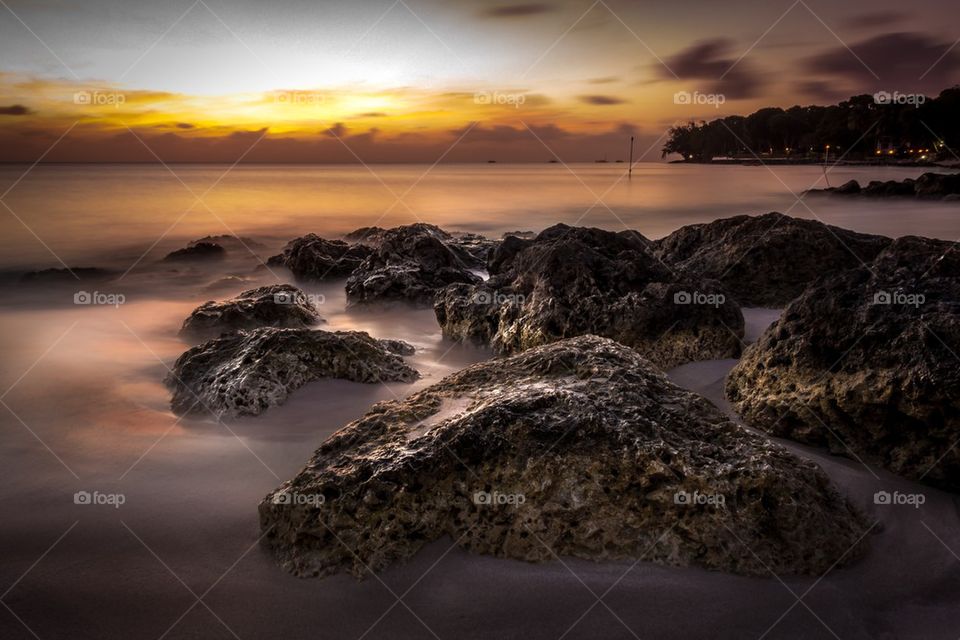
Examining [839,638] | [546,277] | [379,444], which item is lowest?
[839,638]

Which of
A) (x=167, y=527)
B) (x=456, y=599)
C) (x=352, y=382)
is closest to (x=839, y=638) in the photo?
(x=456, y=599)

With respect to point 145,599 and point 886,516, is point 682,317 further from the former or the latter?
point 145,599

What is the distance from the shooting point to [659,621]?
2445mm

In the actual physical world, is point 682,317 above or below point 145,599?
above

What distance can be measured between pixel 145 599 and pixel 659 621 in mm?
2121
